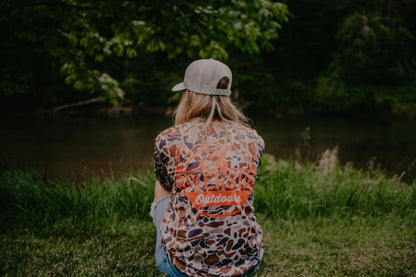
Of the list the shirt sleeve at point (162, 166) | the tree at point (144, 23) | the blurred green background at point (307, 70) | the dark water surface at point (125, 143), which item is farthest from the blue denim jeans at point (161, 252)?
the blurred green background at point (307, 70)

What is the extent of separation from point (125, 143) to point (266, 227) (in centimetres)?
718

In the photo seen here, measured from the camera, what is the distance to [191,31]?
403cm

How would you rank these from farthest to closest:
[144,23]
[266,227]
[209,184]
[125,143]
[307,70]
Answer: [307,70] → [125,143] → [144,23] → [266,227] → [209,184]

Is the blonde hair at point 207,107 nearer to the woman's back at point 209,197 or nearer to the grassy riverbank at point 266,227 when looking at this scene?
the woman's back at point 209,197

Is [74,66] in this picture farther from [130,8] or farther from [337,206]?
[337,206]

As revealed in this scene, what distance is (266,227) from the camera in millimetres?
3375

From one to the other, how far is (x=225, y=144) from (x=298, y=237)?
1.87 metres

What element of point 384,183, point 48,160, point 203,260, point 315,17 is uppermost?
point 315,17

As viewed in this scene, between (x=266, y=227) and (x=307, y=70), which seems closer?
(x=266, y=227)

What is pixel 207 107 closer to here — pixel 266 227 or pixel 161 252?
pixel 161 252

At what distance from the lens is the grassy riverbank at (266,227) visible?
2.46 meters

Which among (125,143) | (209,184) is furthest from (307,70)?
(209,184)

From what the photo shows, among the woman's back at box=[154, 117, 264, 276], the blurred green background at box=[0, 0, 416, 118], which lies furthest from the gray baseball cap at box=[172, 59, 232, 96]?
the blurred green background at box=[0, 0, 416, 118]

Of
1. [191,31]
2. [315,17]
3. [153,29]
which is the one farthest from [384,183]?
[315,17]
